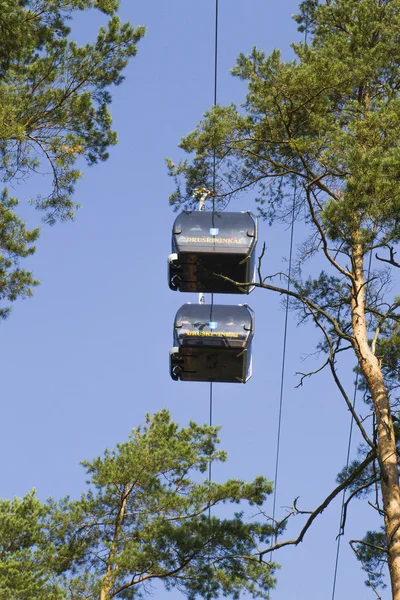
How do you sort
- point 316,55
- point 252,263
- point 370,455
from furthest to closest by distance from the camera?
1. point 316,55
2. point 252,263
3. point 370,455

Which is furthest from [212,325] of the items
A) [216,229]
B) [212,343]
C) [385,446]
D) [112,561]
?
[112,561]

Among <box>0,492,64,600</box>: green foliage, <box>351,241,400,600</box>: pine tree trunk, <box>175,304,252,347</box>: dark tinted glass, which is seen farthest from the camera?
<box>0,492,64,600</box>: green foliage

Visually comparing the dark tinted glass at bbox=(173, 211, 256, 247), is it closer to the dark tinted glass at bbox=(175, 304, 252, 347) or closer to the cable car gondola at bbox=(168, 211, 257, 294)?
the cable car gondola at bbox=(168, 211, 257, 294)

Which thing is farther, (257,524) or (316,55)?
(257,524)

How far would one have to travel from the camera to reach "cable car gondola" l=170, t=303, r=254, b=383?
11.5 metres

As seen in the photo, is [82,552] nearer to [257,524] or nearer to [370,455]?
[257,524]

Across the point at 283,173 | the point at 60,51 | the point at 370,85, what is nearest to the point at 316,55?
the point at 370,85

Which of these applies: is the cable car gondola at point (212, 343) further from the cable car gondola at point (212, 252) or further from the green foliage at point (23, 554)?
the green foliage at point (23, 554)

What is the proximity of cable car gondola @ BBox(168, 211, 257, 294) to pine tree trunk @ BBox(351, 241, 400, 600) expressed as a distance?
4.02ft

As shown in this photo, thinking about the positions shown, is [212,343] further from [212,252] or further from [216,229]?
[216,229]

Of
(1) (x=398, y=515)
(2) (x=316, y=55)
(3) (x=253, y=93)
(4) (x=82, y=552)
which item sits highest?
(2) (x=316, y=55)

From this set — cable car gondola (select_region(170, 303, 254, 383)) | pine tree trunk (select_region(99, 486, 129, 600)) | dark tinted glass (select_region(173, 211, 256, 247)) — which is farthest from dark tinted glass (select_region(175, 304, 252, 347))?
pine tree trunk (select_region(99, 486, 129, 600))

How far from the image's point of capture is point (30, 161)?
12.0 metres

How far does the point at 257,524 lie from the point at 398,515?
6.69m
